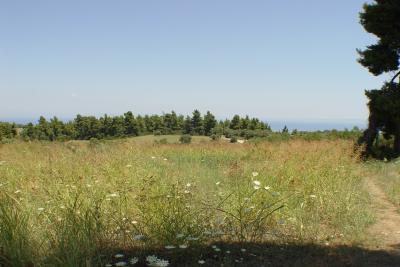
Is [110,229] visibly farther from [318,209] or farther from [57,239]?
[318,209]

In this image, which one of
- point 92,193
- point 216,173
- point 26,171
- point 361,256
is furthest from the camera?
point 216,173

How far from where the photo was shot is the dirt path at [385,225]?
498cm

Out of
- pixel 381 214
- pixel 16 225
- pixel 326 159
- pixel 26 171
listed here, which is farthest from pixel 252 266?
pixel 326 159

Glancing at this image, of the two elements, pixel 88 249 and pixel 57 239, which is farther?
pixel 57 239

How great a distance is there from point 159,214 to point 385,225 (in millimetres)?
3472

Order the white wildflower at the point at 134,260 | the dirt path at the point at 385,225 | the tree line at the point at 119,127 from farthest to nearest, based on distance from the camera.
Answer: the tree line at the point at 119,127 < the dirt path at the point at 385,225 < the white wildflower at the point at 134,260

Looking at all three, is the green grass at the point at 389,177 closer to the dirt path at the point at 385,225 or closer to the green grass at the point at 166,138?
the dirt path at the point at 385,225

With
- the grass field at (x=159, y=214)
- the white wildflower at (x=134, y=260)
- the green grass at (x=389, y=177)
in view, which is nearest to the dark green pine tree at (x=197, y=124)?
the green grass at (x=389, y=177)

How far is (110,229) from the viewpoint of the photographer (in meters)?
4.53

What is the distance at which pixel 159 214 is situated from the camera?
455cm

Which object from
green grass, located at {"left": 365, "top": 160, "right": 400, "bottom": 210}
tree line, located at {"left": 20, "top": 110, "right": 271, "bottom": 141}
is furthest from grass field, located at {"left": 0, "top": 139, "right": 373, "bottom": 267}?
tree line, located at {"left": 20, "top": 110, "right": 271, "bottom": 141}

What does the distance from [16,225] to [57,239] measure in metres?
0.39

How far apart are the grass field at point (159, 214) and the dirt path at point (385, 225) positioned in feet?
0.66

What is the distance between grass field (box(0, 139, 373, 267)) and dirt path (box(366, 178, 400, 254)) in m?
0.20
